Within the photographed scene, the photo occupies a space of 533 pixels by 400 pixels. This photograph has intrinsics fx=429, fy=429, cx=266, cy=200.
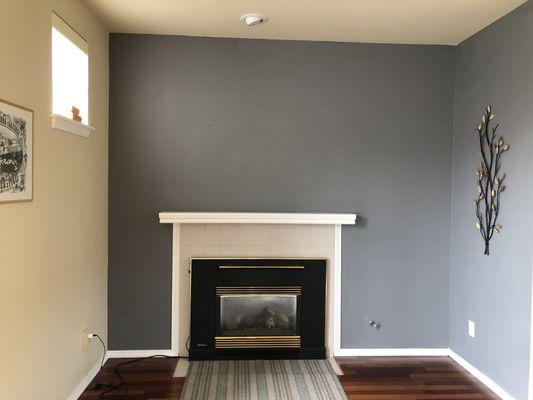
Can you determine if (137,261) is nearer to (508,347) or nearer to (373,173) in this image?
(373,173)

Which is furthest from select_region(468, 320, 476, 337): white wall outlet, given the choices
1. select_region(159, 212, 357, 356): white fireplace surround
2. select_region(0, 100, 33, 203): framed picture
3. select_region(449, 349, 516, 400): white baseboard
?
select_region(0, 100, 33, 203): framed picture

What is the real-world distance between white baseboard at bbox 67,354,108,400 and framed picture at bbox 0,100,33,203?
1.35m

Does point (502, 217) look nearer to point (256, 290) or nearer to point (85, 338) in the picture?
point (256, 290)

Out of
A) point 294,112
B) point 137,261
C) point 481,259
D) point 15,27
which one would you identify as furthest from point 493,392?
point 15,27

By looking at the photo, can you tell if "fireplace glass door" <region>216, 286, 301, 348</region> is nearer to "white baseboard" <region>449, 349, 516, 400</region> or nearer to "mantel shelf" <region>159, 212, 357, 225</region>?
"mantel shelf" <region>159, 212, 357, 225</region>

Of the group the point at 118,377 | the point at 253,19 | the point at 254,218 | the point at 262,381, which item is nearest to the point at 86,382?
the point at 118,377

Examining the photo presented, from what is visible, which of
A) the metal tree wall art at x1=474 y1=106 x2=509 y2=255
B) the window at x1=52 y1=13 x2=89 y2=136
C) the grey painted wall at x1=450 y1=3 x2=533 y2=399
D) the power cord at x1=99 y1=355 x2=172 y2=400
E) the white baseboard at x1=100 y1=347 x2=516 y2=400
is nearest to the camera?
the window at x1=52 y1=13 x2=89 y2=136

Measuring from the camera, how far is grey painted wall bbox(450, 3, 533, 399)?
8.38 feet

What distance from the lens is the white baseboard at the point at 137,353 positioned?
10.7 ft

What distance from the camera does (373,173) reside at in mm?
3365

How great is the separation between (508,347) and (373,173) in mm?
1482

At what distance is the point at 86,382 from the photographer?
2809mm

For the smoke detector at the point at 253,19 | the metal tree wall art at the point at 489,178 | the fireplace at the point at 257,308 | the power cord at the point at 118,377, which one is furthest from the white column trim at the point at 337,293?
the smoke detector at the point at 253,19

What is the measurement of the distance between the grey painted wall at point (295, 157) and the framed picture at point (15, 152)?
1.25 metres
